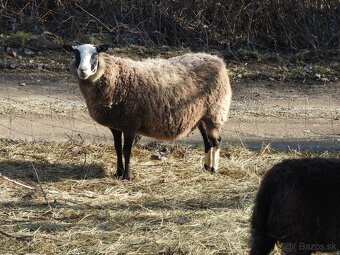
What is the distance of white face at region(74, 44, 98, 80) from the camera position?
870 cm

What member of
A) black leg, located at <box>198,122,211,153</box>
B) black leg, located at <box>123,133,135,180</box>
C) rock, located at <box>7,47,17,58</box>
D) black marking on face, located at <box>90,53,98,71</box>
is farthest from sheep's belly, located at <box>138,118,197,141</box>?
rock, located at <box>7,47,17,58</box>

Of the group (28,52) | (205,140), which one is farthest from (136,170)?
(28,52)

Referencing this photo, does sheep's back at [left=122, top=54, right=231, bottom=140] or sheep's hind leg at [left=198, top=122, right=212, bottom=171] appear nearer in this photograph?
sheep's back at [left=122, top=54, right=231, bottom=140]

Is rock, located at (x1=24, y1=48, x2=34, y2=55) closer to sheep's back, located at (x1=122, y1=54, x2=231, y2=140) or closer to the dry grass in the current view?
the dry grass

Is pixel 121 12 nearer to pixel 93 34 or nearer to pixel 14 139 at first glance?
pixel 93 34

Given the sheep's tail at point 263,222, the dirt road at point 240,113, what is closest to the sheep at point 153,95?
the dirt road at point 240,113

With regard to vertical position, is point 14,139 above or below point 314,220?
below

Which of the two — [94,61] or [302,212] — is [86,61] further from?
[302,212]

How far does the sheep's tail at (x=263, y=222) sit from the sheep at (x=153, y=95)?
373cm

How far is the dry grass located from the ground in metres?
0.01

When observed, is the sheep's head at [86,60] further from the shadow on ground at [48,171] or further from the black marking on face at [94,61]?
the shadow on ground at [48,171]

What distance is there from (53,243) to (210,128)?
400cm

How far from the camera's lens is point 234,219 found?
7160 millimetres

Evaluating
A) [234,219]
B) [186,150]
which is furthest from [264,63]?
[234,219]
